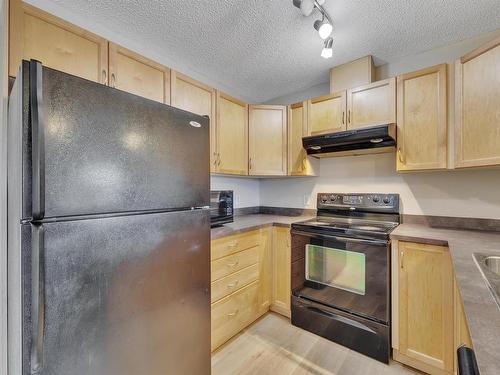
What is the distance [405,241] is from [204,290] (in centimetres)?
134

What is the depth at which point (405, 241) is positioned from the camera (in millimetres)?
1604

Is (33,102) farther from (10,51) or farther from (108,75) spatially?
(108,75)

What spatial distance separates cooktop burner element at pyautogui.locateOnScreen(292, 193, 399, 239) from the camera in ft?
6.03

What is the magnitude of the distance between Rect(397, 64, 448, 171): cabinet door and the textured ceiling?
0.32m

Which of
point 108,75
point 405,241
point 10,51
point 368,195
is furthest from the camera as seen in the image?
point 368,195

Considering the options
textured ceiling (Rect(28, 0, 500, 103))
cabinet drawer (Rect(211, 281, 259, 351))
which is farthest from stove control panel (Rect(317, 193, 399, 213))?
textured ceiling (Rect(28, 0, 500, 103))

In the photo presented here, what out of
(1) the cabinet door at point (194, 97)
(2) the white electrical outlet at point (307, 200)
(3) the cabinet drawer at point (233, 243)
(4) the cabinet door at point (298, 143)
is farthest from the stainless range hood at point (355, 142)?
(3) the cabinet drawer at point (233, 243)

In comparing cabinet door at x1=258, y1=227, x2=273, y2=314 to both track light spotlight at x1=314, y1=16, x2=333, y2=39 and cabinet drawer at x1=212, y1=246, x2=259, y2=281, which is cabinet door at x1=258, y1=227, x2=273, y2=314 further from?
track light spotlight at x1=314, y1=16, x2=333, y2=39

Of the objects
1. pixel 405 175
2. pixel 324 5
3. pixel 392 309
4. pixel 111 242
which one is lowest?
pixel 392 309

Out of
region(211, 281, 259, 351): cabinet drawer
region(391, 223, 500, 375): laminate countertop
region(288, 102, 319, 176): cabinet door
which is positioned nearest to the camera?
region(391, 223, 500, 375): laminate countertop

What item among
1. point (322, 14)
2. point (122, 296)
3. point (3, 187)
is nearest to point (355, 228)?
point (322, 14)

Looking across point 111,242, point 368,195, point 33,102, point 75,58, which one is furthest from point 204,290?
point 368,195

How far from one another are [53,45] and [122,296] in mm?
1338

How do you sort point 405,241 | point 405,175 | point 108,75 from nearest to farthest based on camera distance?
point 108,75, point 405,241, point 405,175
